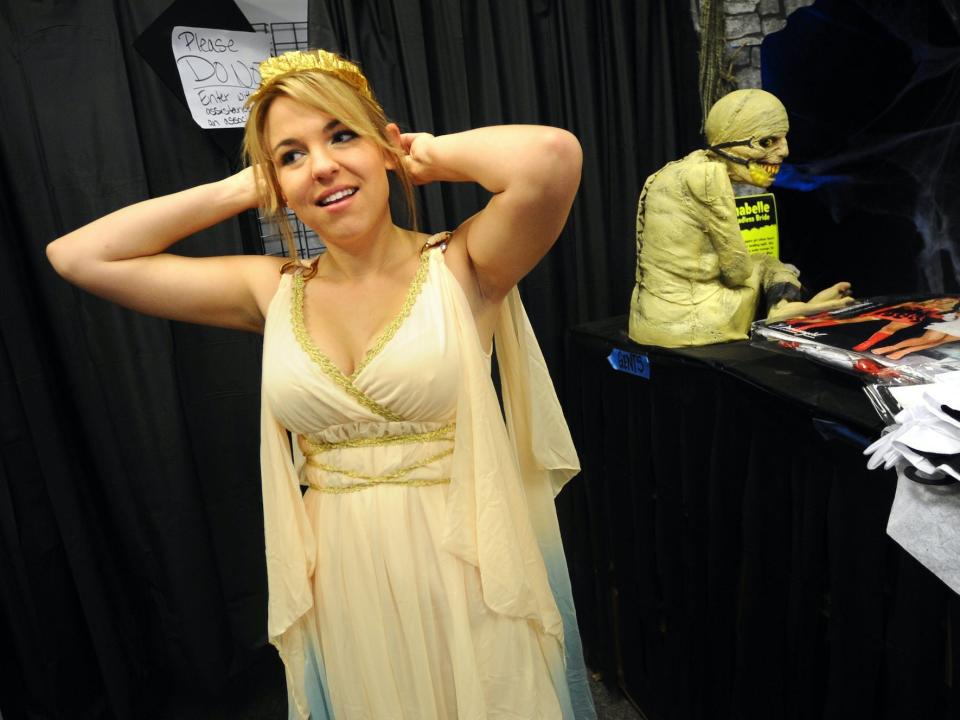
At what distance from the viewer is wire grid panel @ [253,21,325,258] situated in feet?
6.04

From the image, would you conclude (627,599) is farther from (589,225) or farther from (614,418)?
(589,225)

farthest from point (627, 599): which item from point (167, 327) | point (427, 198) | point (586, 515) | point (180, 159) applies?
point (180, 159)

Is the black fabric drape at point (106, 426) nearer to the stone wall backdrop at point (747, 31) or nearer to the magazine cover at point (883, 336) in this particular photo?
the magazine cover at point (883, 336)

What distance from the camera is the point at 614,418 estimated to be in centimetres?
180

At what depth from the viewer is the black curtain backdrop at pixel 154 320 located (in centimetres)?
169

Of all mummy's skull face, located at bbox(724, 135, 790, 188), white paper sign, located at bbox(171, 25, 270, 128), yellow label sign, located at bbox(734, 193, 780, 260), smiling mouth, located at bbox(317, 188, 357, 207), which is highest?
white paper sign, located at bbox(171, 25, 270, 128)

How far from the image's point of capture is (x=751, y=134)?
5.12 ft

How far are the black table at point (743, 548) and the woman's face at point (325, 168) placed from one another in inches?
32.2

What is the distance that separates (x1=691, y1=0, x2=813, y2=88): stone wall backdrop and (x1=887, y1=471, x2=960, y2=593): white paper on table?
5.77 feet

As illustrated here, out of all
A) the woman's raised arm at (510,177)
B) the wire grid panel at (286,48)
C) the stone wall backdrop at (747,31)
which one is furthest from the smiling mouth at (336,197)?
the stone wall backdrop at (747,31)

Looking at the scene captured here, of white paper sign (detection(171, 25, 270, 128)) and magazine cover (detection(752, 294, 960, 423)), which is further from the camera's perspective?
white paper sign (detection(171, 25, 270, 128))

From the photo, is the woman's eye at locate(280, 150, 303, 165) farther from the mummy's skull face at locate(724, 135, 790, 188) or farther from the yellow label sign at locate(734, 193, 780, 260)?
the yellow label sign at locate(734, 193, 780, 260)

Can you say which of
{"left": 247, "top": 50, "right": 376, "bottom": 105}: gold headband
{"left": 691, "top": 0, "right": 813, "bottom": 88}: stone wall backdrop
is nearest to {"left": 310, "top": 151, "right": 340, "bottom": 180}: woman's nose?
{"left": 247, "top": 50, "right": 376, "bottom": 105}: gold headband

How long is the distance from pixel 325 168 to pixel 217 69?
101 cm
